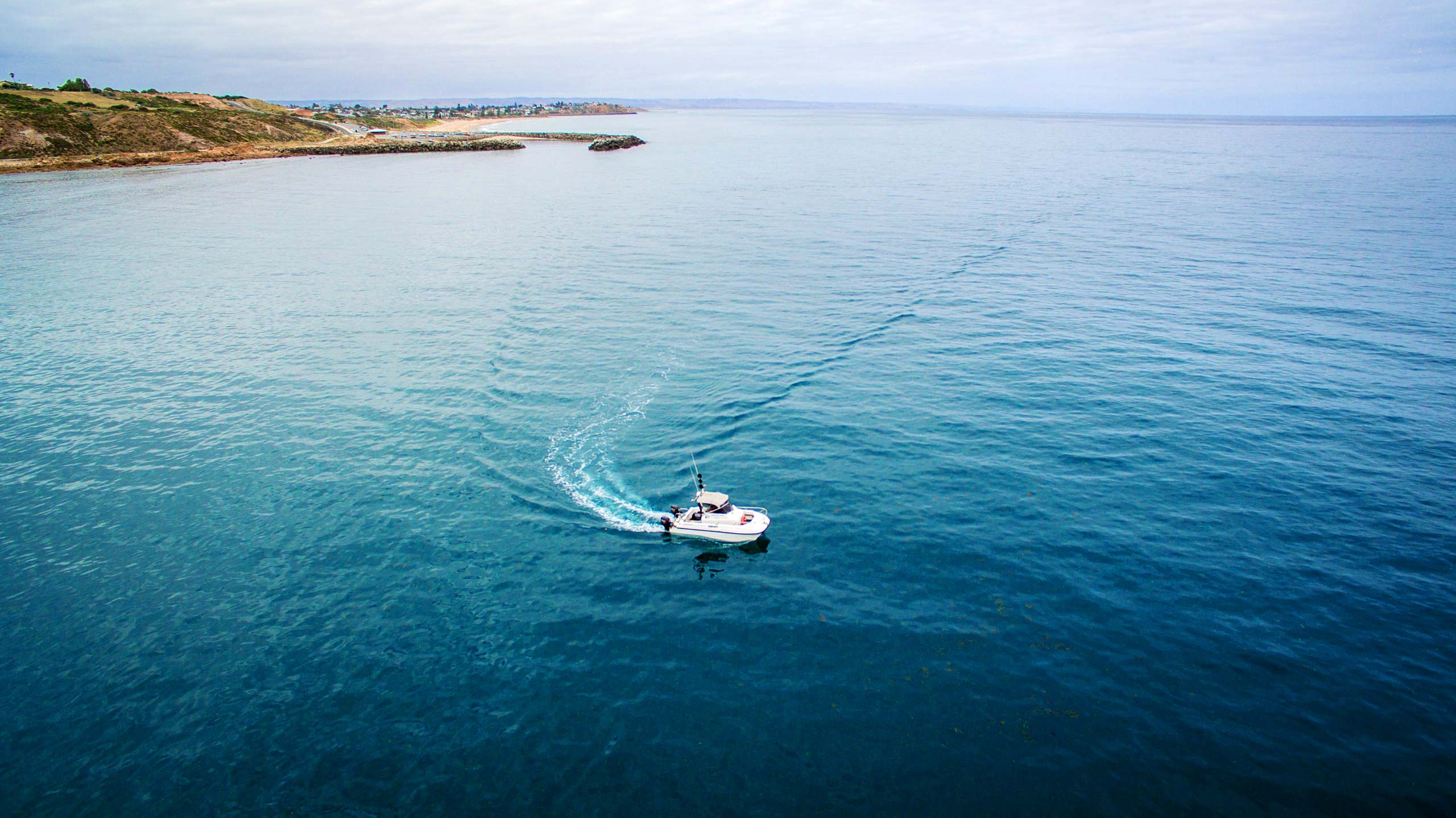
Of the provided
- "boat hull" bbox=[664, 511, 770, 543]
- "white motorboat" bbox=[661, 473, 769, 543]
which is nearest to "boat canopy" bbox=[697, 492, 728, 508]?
"white motorboat" bbox=[661, 473, 769, 543]

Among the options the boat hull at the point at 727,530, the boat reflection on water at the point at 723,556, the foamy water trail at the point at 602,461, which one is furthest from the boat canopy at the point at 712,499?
the foamy water trail at the point at 602,461

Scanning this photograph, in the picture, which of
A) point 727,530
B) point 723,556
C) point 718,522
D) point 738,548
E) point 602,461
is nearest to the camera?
point 727,530

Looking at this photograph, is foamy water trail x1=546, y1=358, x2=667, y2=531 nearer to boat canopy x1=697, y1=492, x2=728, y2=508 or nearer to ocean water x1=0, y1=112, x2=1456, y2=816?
ocean water x1=0, y1=112, x2=1456, y2=816

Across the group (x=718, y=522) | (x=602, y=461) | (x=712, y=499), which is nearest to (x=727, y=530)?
(x=718, y=522)

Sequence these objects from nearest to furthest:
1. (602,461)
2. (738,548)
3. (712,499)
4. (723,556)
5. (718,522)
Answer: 1. (718,522)
2. (712,499)
3. (723,556)
4. (738,548)
5. (602,461)

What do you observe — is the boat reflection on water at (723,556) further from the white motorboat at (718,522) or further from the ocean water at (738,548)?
the ocean water at (738,548)

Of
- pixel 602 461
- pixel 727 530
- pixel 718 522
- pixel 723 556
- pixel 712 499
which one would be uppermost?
pixel 712 499

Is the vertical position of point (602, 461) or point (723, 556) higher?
point (602, 461)

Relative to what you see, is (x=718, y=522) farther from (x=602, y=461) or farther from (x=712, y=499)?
(x=602, y=461)
